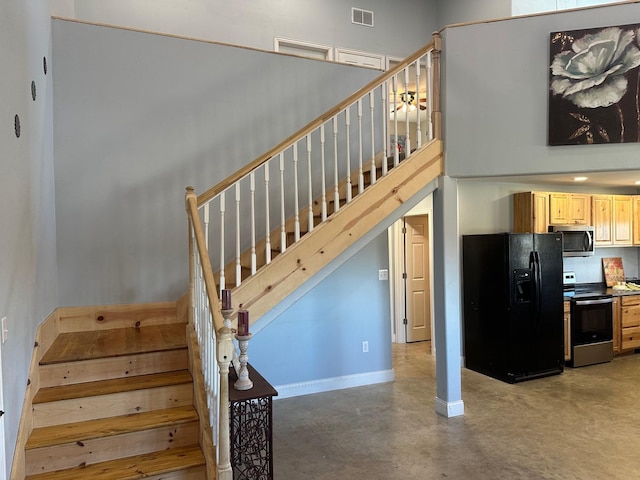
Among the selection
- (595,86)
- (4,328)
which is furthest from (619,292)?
(4,328)

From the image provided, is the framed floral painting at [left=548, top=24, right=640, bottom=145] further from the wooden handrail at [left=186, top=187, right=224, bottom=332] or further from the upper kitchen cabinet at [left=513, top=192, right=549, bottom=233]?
the wooden handrail at [left=186, top=187, right=224, bottom=332]

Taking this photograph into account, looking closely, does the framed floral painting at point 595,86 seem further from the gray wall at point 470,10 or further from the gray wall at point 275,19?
the gray wall at point 275,19

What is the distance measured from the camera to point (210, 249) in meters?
3.99

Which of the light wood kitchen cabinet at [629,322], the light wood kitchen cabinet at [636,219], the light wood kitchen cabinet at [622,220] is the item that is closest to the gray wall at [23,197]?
the light wood kitchen cabinet at [629,322]

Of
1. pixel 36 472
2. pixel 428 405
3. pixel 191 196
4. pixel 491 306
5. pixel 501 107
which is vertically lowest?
pixel 428 405

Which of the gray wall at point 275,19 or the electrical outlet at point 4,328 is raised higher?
the gray wall at point 275,19

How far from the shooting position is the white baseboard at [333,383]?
4484 mm

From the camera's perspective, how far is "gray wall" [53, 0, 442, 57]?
490 cm

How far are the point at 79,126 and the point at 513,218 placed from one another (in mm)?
5071

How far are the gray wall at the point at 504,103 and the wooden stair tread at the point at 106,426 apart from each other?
291 centimetres

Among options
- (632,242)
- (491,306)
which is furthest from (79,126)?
(632,242)

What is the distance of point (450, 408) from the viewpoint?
387 cm

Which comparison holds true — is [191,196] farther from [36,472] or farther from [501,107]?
[501,107]

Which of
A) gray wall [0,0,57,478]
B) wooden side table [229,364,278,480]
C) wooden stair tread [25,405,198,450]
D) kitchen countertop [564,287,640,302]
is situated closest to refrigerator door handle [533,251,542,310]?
kitchen countertop [564,287,640,302]
